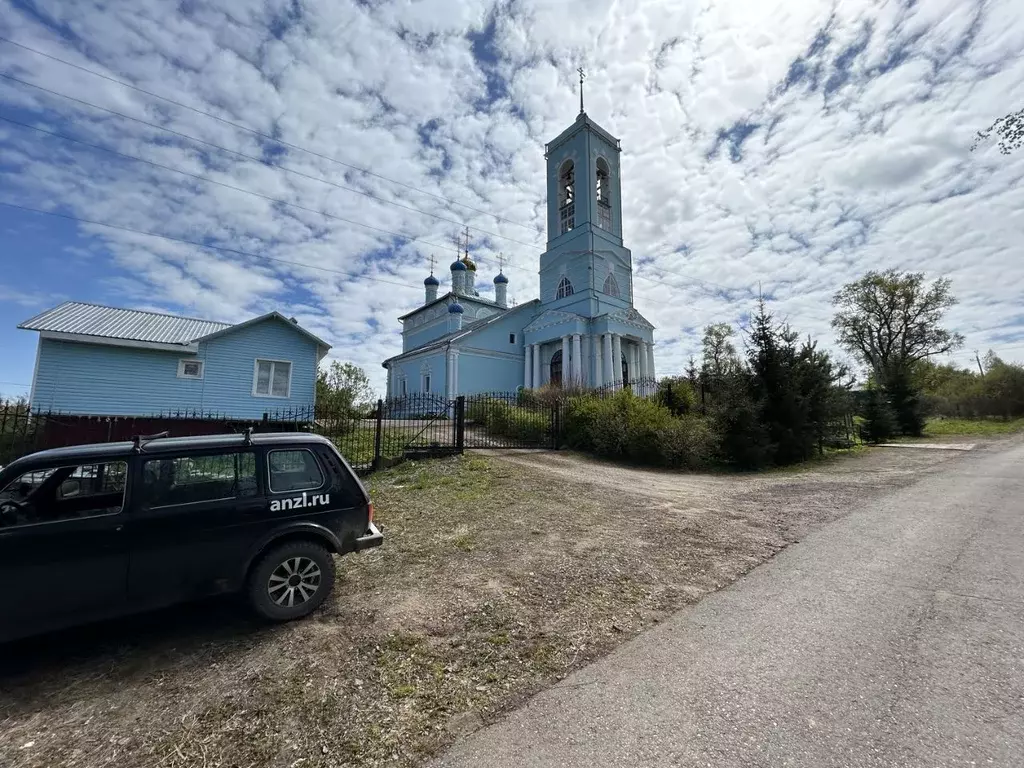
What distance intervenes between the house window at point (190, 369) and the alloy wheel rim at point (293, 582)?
16.1 meters

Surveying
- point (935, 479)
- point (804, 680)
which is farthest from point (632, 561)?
point (935, 479)

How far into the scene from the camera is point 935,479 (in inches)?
A: 394

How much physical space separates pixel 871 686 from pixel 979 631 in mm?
1415

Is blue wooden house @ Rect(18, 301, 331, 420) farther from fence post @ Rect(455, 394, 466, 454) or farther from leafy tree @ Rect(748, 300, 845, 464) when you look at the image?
leafy tree @ Rect(748, 300, 845, 464)

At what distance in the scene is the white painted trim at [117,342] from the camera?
14.4 m

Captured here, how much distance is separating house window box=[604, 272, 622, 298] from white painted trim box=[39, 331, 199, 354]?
23984 mm

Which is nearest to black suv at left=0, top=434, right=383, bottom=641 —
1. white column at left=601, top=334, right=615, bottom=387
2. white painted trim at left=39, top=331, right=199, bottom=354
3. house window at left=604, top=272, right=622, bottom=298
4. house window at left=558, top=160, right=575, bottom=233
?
white painted trim at left=39, top=331, right=199, bottom=354

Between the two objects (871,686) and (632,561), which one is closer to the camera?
(871,686)

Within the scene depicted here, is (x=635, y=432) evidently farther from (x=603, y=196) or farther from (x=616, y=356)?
(x=603, y=196)

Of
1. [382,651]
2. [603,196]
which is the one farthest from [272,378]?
[603,196]

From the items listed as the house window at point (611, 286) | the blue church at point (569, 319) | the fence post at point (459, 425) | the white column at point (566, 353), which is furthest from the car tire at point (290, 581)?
the house window at point (611, 286)

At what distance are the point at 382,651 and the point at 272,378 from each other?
1706cm

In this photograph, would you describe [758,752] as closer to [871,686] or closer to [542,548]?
[871,686]

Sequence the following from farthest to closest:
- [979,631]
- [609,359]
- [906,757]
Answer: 1. [609,359]
2. [979,631]
3. [906,757]
